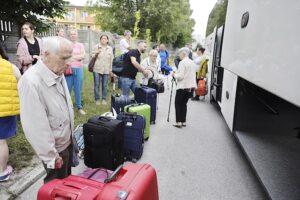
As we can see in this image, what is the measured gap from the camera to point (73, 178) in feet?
6.82

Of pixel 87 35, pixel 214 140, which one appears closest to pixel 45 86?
pixel 214 140

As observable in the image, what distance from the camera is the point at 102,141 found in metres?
3.54

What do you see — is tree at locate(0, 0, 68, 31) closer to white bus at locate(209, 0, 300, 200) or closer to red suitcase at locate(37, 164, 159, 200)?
white bus at locate(209, 0, 300, 200)

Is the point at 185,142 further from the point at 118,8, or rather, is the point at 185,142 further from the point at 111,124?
the point at 118,8

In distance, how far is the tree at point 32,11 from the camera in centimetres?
649

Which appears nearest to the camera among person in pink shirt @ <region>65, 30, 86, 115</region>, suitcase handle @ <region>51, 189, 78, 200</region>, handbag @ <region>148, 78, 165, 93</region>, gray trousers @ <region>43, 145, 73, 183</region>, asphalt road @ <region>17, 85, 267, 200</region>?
suitcase handle @ <region>51, 189, 78, 200</region>

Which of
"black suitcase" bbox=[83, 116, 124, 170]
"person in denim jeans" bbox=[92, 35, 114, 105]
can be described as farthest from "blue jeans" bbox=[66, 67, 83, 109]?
A: "black suitcase" bbox=[83, 116, 124, 170]

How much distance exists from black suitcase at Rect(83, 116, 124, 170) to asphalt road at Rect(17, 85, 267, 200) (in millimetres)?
468

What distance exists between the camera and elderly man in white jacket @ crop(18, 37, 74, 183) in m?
2.09

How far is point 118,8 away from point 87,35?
19.0 m

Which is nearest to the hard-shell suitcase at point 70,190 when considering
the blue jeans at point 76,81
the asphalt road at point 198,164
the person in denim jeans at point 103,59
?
the asphalt road at point 198,164

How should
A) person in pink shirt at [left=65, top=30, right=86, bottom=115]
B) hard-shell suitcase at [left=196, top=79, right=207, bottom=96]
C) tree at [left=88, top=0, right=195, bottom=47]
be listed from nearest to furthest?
person in pink shirt at [left=65, top=30, right=86, bottom=115]
hard-shell suitcase at [left=196, top=79, right=207, bottom=96]
tree at [left=88, top=0, right=195, bottom=47]

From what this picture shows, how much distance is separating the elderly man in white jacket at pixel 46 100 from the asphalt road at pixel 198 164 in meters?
1.35

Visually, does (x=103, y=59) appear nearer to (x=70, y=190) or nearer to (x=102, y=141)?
(x=102, y=141)
